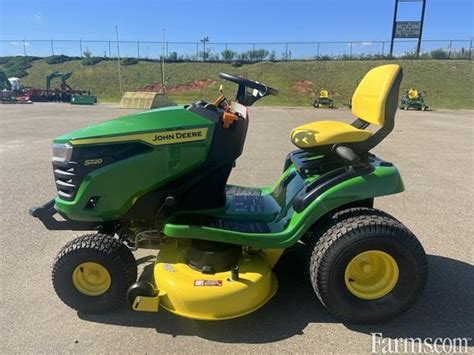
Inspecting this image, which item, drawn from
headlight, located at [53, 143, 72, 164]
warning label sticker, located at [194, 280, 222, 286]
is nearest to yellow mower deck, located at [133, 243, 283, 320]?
warning label sticker, located at [194, 280, 222, 286]

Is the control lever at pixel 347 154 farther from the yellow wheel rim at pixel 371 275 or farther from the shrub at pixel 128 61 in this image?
the shrub at pixel 128 61

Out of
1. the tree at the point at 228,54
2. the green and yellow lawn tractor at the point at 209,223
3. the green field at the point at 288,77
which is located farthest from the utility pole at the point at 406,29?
the green and yellow lawn tractor at the point at 209,223

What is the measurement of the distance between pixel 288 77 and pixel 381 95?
32434 millimetres

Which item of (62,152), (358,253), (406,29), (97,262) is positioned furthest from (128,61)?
(358,253)

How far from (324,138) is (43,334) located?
2178 mm

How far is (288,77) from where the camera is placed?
112ft

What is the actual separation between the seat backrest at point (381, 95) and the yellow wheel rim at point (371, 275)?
2.96ft

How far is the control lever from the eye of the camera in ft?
8.71

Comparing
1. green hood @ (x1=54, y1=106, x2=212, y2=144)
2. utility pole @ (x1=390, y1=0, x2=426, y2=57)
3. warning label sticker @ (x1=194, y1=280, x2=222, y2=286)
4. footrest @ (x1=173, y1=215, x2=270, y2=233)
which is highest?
utility pole @ (x1=390, y1=0, x2=426, y2=57)

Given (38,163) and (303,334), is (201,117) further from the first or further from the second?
(38,163)

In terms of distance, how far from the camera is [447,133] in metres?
12.4

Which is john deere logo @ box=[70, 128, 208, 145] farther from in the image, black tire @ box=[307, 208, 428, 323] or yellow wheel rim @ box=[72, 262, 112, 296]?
black tire @ box=[307, 208, 428, 323]

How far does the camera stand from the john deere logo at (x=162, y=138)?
2.62 meters

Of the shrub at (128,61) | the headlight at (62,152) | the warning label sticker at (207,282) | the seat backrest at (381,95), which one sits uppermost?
the shrub at (128,61)
